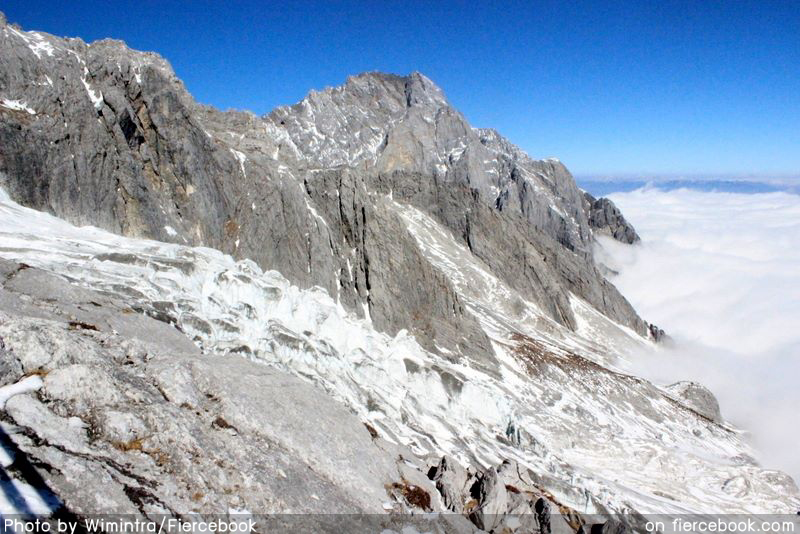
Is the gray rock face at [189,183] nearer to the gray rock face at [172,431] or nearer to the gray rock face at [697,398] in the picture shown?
the gray rock face at [172,431]

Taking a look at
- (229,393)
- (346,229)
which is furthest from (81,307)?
(346,229)

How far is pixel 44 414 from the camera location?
12000 millimetres

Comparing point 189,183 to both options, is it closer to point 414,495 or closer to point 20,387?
point 20,387

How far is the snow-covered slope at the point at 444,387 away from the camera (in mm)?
30656

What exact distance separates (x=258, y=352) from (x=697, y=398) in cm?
9967

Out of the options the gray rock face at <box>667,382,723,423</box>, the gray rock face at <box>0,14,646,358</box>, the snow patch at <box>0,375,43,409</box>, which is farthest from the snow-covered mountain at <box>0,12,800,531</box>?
the gray rock face at <box>667,382,723,423</box>

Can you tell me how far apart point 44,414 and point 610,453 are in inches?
2353

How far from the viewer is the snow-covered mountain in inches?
525

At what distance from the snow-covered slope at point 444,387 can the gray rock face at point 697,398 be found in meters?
11.2

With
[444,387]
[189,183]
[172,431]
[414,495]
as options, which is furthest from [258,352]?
[189,183]

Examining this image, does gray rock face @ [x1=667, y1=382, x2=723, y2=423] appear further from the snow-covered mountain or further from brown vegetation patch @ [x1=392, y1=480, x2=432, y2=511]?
brown vegetation patch @ [x1=392, y1=480, x2=432, y2=511]

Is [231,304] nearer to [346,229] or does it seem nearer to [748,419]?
[346,229]

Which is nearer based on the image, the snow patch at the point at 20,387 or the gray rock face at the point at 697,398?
the snow patch at the point at 20,387

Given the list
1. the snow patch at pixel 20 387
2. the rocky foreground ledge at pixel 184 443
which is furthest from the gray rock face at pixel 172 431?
the snow patch at pixel 20 387
